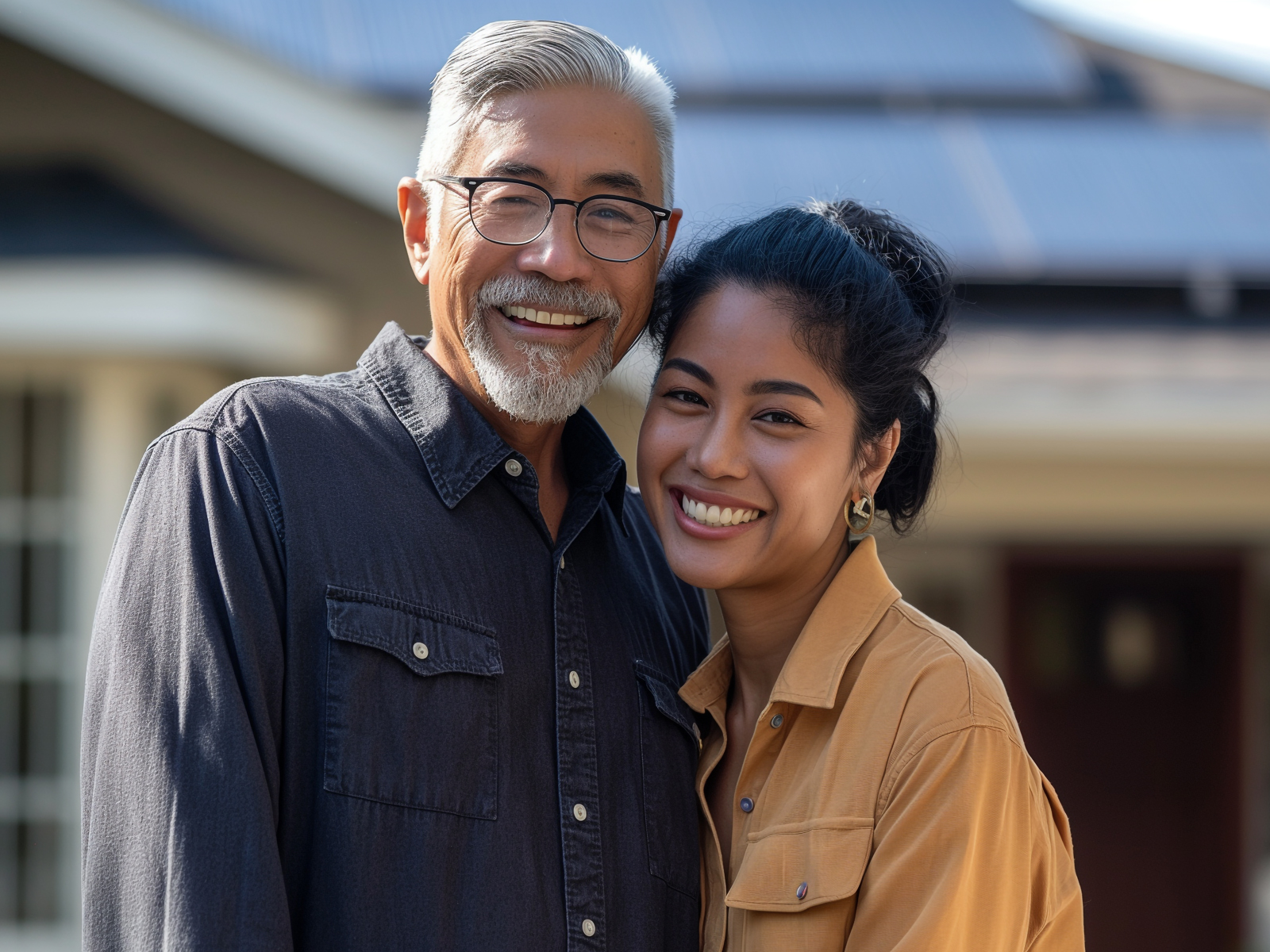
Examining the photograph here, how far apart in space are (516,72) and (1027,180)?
6006 millimetres

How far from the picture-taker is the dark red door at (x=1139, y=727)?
7.12m

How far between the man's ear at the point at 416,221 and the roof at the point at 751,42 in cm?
531

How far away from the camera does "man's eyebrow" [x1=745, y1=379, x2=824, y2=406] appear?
2.31m

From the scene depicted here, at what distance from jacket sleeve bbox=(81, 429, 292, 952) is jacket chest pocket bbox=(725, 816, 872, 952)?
76cm

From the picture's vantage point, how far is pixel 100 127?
6094 millimetres

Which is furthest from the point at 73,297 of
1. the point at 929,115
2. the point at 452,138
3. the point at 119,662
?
the point at 929,115

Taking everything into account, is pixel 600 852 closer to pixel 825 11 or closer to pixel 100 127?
pixel 100 127

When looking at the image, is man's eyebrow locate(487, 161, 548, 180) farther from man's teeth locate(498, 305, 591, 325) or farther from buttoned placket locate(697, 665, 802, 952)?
buttoned placket locate(697, 665, 802, 952)

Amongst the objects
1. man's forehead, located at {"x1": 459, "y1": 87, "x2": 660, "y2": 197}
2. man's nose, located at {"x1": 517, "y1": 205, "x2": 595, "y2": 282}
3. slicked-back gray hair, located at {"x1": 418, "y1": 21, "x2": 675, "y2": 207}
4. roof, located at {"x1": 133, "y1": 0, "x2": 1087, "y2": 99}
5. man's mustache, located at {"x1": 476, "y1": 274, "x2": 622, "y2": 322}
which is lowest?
man's mustache, located at {"x1": 476, "y1": 274, "x2": 622, "y2": 322}

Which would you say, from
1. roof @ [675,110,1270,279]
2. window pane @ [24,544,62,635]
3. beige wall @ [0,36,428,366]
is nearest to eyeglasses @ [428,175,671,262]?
window pane @ [24,544,62,635]

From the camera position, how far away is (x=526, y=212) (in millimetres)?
2260

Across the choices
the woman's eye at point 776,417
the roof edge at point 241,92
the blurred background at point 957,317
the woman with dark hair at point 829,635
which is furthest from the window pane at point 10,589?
the woman's eye at point 776,417

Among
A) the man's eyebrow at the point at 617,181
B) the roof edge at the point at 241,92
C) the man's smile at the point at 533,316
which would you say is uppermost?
the roof edge at the point at 241,92

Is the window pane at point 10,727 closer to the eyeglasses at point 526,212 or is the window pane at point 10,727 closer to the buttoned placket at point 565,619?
the buttoned placket at point 565,619
